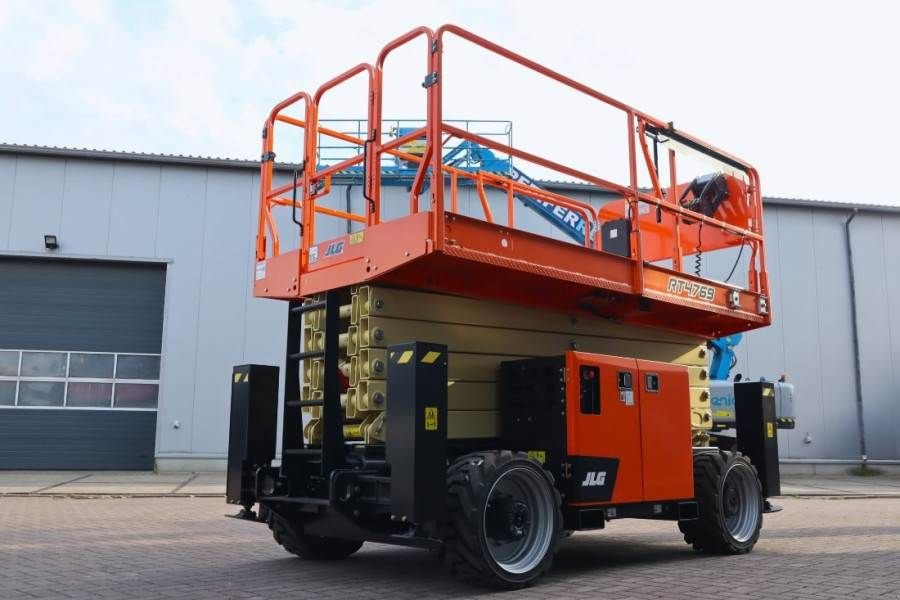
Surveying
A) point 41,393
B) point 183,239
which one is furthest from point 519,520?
point 41,393

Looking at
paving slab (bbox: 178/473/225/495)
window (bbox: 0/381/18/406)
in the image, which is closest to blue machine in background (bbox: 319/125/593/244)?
paving slab (bbox: 178/473/225/495)

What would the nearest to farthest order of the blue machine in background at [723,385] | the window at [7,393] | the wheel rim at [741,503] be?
the wheel rim at [741,503] → the blue machine in background at [723,385] → the window at [7,393]

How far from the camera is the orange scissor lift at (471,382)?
19.3 feet

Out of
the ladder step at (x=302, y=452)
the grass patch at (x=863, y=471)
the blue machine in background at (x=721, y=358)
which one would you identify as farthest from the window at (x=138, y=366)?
the grass patch at (x=863, y=471)

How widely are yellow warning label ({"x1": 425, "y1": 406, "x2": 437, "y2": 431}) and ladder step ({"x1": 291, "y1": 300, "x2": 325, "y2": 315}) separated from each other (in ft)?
5.21

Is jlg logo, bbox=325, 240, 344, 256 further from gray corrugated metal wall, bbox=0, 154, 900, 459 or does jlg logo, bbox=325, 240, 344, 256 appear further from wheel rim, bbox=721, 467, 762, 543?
gray corrugated metal wall, bbox=0, 154, 900, 459

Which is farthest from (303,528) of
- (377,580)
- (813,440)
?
(813,440)

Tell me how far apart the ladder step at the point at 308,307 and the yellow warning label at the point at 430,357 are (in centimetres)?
142

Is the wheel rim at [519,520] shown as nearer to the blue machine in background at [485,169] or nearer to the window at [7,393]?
the blue machine in background at [485,169]

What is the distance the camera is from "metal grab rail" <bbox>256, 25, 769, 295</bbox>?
19.8 ft

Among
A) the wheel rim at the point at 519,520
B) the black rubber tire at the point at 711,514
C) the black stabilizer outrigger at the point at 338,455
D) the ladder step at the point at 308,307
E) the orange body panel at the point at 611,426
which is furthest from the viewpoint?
the black rubber tire at the point at 711,514

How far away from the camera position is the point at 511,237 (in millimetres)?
6402

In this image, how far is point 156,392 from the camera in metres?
18.7

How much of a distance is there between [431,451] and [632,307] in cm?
282
